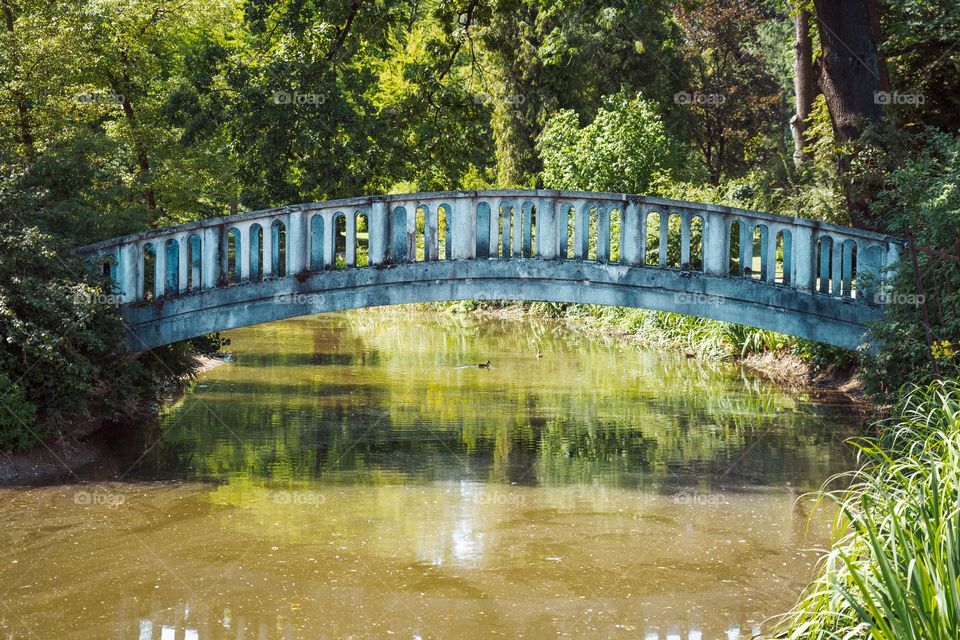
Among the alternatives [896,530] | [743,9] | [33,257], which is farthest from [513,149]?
[896,530]

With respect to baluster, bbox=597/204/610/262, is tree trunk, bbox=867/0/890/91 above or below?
above

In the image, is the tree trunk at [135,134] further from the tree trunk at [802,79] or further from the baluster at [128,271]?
the tree trunk at [802,79]

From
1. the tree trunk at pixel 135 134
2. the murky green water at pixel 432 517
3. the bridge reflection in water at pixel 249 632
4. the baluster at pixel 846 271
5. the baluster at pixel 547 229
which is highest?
the tree trunk at pixel 135 134

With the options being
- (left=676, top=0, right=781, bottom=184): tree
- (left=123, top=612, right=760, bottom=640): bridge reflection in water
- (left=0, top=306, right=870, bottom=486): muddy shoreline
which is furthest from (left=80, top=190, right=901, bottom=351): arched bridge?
(left=676, top=0, right=781, bottom=184): tree

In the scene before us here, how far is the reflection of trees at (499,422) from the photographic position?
1057 cm

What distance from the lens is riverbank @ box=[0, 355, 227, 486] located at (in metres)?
9.70

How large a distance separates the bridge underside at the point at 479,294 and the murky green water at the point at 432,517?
124 cm

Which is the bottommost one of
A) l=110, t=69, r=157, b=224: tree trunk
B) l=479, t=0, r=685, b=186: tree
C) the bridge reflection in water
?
the bridge reflection in water

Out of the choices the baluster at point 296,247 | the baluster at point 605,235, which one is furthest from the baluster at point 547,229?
the baluster at point 296,247

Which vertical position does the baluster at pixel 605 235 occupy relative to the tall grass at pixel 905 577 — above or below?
above

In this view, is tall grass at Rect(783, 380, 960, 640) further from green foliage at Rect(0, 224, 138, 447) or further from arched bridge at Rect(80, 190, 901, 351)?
green foliage at Rect(0, 224, 138, 447)

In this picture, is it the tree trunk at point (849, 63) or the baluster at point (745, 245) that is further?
the tree trunk at point (849, 63)

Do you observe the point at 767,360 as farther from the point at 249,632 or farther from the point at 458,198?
Result: the point at 249,632

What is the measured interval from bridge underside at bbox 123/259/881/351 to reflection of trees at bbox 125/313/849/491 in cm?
124
